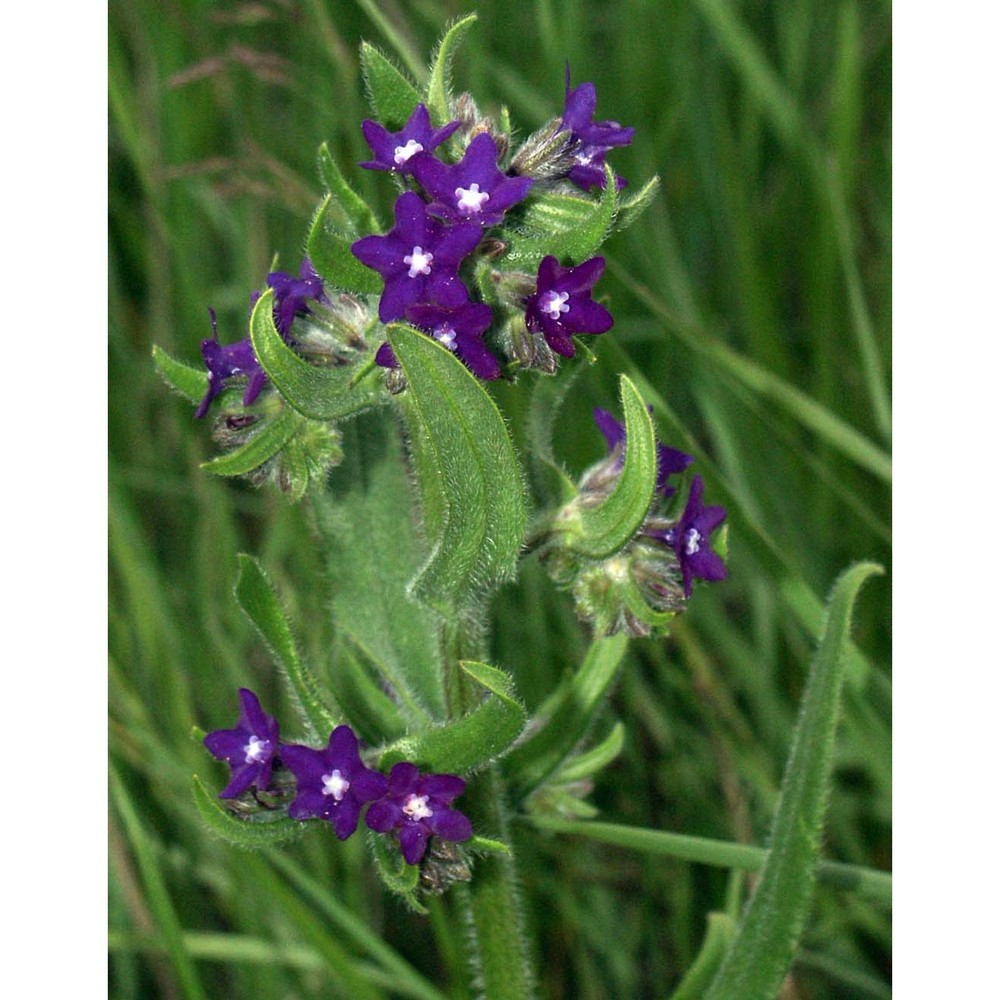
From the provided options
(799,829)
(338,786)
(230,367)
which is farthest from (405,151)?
(799,829)

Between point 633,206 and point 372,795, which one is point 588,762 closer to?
point 372,795

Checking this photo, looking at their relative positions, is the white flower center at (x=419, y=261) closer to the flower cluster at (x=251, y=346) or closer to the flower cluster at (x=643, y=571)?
the flower cluster at (x=251, y=346)

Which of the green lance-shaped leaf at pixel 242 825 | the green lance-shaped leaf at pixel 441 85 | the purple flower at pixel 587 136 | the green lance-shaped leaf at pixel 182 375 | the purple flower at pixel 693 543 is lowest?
the green lance-shaped leaf at pixel 242 825

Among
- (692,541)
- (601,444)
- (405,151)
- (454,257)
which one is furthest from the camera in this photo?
(601,444)

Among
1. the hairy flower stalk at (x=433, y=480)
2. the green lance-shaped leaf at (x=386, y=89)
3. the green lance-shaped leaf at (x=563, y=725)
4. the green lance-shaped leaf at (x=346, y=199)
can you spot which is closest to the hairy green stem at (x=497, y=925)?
the hairy flower stalk at (x=433, y=480)

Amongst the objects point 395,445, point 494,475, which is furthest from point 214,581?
point 494,475

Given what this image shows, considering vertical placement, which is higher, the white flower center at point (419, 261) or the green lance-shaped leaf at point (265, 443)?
the white flower center at point (419, 261)
